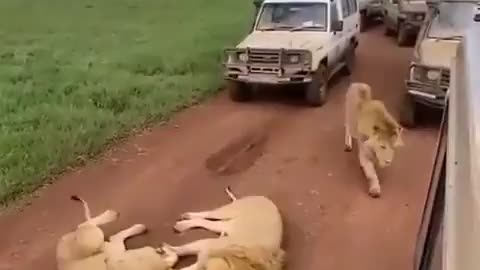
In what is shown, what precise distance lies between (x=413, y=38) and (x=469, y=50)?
14.3m

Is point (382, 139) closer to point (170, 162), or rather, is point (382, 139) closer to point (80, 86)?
point (170, 162)

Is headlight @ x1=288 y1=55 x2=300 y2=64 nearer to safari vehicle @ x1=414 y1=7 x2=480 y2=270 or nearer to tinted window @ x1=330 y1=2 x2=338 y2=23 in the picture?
tinted window @ x1=330 y1=2 x2=338 y2=23

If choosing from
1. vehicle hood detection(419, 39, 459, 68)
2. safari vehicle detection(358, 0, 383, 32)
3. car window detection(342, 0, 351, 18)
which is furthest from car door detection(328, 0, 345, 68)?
safari vehicle detection(358, 0, 383, 32)

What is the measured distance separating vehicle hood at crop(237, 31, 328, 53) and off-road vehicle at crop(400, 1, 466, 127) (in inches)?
57.0

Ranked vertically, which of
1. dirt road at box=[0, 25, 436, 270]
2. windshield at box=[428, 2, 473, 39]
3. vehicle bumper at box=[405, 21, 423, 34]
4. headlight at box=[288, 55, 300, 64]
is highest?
windshield at box=[428, 2, 473, 39]

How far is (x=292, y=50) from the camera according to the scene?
10086 mm

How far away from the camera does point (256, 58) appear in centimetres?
1029

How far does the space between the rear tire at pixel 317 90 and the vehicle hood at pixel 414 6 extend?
662 cm

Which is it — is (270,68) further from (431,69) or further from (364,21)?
(364,21)

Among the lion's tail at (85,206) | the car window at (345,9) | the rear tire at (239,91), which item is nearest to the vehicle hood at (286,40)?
the rear tire at (239,91)

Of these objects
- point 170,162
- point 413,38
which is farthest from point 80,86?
point 413,38

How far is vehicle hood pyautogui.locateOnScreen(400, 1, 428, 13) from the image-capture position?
53.0ft

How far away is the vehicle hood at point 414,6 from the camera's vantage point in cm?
1616

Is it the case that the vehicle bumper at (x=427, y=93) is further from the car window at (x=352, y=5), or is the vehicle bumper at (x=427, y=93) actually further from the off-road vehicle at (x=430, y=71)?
the car window at (x=352, y=5)
